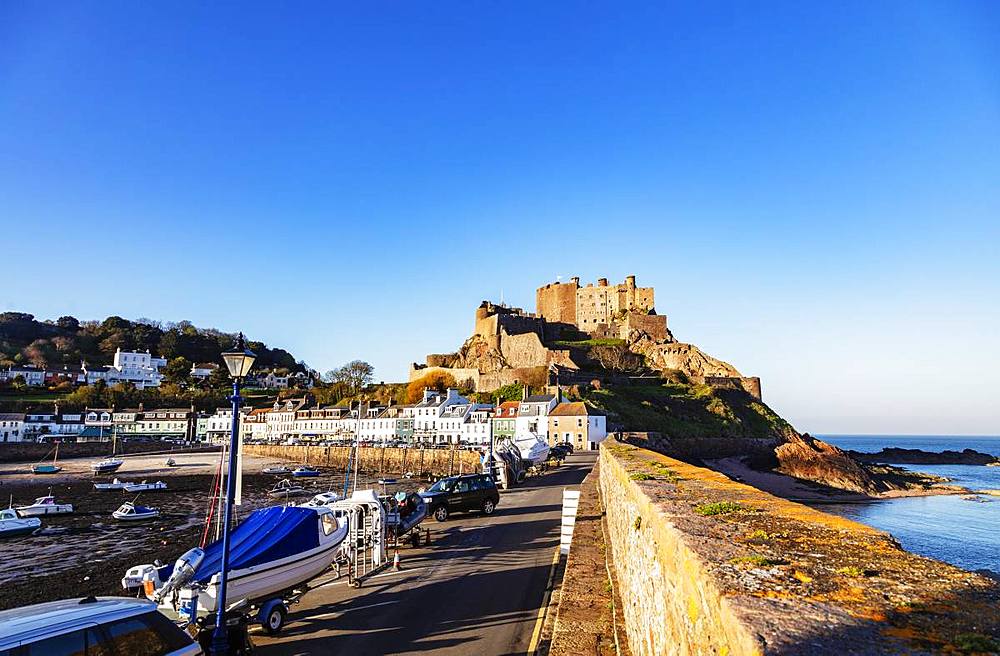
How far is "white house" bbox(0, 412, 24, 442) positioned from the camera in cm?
8850

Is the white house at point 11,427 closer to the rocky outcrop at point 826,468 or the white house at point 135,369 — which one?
the white house at point 135,369

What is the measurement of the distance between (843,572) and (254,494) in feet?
153

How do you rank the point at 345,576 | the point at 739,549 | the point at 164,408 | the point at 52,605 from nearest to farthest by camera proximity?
the point at 739,549 < the point at 52,605 < the point at 345,576 < the point at 164,408

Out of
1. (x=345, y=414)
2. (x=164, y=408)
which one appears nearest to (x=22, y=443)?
(x=164, y=408)

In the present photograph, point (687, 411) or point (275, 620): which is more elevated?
point (687, 411)

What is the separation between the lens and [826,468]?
2196 inches

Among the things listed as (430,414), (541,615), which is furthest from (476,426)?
(541,615)

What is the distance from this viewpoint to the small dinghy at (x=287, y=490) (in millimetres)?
41656

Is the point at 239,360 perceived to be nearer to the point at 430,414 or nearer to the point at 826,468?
the point at 826,468

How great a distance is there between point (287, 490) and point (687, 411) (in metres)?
62.1

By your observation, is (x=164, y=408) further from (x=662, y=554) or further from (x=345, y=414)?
(x=662, y=554)

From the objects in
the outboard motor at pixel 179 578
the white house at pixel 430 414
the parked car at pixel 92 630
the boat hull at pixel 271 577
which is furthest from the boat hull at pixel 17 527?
the white house at pixel 430 414

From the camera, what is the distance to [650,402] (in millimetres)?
83938

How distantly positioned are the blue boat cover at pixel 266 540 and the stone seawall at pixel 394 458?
34647mm
